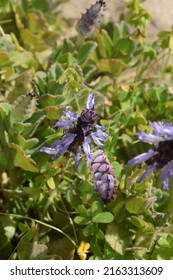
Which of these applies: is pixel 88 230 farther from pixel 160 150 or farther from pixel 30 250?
pixel 160 150

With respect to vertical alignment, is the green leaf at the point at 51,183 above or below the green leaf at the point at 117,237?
above

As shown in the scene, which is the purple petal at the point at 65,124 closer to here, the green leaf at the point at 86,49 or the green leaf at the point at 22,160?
the green leaf at the point at 22,160

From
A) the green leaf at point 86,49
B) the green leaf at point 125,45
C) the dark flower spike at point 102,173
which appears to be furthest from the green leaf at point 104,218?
the green leaf at point 125,45

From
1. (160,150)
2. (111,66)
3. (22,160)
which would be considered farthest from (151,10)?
(160,150)

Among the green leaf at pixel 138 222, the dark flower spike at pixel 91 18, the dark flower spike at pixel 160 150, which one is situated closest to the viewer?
the dark flower spike at pixel 160 150

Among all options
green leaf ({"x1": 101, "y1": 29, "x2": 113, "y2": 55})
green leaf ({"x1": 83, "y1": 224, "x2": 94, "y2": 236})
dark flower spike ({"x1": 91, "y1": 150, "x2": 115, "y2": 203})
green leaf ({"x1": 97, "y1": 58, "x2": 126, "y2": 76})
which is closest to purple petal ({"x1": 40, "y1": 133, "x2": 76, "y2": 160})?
dark flower spike ({"x1": 91, "y1": 150, "x2": 115, "y2": 203})
